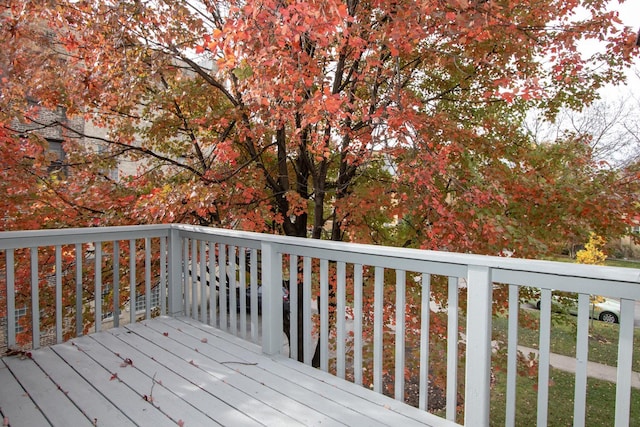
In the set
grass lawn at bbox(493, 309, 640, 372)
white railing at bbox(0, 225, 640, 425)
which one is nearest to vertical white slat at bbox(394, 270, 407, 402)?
white railing at bbox(0, 225, 640, 425)

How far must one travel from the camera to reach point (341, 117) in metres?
4.18

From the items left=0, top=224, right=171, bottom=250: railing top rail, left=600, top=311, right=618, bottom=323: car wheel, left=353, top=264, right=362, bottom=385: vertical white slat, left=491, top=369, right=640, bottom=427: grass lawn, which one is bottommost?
left=491, top=369, right=640, bottom=427: grass lawn

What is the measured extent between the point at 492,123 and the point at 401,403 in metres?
4.32

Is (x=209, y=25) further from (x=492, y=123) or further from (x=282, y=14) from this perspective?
(x=492, y=123)

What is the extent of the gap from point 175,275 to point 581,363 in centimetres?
329

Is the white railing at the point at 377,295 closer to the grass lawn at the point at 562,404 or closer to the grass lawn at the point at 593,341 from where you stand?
the grass lawn at the point at 562,404

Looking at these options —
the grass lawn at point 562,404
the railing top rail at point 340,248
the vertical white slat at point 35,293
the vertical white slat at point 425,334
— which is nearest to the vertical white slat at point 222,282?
the railing top rail at point 340,248

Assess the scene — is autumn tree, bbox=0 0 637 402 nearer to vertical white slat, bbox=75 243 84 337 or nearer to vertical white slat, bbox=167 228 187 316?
vertical white slat, bbox=167 228 187 316

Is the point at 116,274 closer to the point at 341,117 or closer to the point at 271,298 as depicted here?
the point at 271,298

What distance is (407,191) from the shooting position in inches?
187

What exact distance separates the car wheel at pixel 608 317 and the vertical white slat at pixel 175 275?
14.3 meters

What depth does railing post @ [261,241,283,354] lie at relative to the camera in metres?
2.78

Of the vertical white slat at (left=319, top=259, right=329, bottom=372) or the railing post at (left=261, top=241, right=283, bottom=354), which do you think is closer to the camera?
the vertical white slat at (left=319, top=259, right=329, bottom=372)

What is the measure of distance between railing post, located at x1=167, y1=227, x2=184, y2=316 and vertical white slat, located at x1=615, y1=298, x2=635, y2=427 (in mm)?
3367
